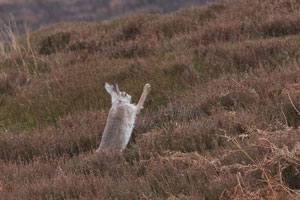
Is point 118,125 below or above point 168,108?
above

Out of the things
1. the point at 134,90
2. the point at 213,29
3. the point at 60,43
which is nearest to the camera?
the point at 134,90

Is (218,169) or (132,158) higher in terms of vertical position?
(218,169)

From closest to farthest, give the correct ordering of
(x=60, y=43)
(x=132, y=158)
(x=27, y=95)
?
(x=132, y=158)
(x=27, y=95)
(x=60, y=43)

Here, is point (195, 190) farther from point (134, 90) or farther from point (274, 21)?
point (274, 21)

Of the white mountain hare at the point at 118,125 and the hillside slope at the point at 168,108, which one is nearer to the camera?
the hillside slope at the point at 168,108

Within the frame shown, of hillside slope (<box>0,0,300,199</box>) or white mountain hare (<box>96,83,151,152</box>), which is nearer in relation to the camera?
hillside slope (<box>0,0,300,199</box>)

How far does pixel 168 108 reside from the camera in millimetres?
7109

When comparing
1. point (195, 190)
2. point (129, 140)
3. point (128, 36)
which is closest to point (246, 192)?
point (195, 190)

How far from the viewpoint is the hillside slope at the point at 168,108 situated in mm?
4234

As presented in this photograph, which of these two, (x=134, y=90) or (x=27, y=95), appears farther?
(x=27, y=95)

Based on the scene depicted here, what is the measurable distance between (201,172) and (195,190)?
37cm

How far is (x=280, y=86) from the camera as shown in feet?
21.5

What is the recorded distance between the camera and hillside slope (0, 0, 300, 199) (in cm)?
423

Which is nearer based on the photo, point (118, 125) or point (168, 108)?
point (118, 125)
